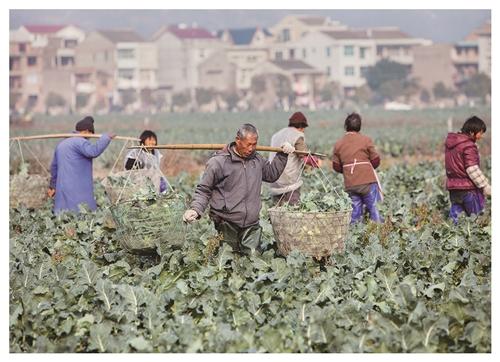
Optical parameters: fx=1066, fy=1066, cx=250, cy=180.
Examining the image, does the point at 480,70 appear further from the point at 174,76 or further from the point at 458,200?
the point at 458,200

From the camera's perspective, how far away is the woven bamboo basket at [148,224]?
8727mm

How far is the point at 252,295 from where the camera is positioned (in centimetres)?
749

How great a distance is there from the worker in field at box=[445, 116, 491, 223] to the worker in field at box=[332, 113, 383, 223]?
788 mm

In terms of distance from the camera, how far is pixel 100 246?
10.0 metres

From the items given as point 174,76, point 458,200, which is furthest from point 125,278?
point 174,76

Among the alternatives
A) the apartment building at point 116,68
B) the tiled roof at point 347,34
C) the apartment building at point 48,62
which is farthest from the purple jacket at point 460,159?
the tiled roof at point 347,34

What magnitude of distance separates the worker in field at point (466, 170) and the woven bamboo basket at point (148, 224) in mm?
3473

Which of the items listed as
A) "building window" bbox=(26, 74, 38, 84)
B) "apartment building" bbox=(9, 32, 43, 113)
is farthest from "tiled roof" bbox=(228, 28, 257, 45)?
"building window" bbox=(26, 74, 38, 84)

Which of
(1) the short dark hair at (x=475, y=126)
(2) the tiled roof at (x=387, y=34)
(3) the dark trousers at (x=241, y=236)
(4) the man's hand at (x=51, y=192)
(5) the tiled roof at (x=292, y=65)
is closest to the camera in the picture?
(3) the dark trousers at (x=241, y=236)

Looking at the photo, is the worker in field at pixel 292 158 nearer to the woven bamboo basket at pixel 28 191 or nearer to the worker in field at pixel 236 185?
the worker in field at pixel 236 185

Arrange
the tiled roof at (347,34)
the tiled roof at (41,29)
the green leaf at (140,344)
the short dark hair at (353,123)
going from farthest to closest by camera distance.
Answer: the tiled roof at (347,34), the tiled roof at (41,29), the short dark hair at (353,123), the green leaf at (140,344)

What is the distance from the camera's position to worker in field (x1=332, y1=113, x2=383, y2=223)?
37.3 ft

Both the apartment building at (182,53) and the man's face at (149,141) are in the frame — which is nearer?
the man's face at (149,141)
